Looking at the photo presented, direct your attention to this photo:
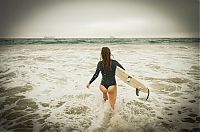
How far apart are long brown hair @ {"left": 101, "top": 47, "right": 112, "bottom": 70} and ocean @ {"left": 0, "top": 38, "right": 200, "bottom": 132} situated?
46 centimetres

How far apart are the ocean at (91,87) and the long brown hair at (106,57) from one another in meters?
0.46

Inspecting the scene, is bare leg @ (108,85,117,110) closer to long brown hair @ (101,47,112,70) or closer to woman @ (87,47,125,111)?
woman @ (87,47,125,111)

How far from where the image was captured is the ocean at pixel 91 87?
2773mm

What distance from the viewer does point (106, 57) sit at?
2781 millimetres

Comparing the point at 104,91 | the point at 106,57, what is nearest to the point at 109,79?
the point at 104,91

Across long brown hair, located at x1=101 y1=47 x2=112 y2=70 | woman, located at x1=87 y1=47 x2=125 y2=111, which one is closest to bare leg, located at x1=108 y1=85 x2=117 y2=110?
woman, located at x1=87 y1=47 x2=125 y2=111

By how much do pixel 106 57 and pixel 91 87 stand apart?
0.71 metres

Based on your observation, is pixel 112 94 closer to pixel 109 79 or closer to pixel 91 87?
pixel 109 79

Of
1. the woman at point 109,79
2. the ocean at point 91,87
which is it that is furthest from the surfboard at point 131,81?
the woman at point 109,79

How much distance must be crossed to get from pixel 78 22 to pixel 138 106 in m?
1.54

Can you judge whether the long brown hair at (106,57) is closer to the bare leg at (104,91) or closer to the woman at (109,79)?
the woman at (109,79)

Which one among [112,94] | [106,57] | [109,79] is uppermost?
[106,57]

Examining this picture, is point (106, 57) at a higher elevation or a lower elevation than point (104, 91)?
higher

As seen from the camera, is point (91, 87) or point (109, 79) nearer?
point (109, 79)
